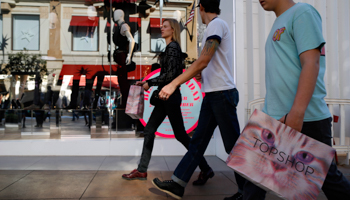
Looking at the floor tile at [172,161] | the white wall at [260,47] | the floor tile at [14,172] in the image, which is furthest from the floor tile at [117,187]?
the white wall at [260,47]

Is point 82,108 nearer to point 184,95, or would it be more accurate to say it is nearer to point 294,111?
point 184,95

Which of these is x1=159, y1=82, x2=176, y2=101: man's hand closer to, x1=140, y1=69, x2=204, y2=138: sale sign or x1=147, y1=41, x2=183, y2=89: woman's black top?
x1=147, y1=41, x2=183, y2=89: woman's black top

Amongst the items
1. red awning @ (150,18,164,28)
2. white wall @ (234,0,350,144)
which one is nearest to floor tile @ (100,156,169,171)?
white wall @ (234,0,350,144)

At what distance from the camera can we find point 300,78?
4.83 ft

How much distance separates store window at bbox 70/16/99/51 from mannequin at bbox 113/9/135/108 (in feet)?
1.32

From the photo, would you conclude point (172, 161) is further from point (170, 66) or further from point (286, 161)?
point (286, 161)

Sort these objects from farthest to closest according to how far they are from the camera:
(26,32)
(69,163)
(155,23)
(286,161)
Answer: (155,23) → (26,32) → (69,163) → (286,161)

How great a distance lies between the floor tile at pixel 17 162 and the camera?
13.1ft

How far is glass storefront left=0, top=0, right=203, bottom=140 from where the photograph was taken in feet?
17.2

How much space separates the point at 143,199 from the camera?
271 cm

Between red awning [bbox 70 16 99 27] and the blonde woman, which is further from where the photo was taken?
red awning [bbox 70 16 99 27]

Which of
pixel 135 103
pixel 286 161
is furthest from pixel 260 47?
pixel 286 161

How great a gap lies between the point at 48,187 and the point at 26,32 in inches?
137

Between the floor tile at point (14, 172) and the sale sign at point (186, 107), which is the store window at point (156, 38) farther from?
the floor tile at point (14, 172)
